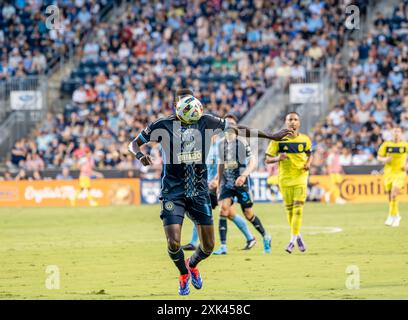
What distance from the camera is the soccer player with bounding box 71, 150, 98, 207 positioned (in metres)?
35.7

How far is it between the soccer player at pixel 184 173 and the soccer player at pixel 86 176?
22360 mm

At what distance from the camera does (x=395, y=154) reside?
82.9ft

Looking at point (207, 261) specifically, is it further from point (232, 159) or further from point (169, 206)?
point (169, 206)

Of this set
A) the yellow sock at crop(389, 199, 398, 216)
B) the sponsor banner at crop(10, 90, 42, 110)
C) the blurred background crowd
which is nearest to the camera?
the yellow sock at crop(389, 199, 398, 216)

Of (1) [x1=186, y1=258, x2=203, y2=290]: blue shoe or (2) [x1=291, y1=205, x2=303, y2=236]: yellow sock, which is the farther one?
(2) [x1=291, y1=205, x2=303, y2=236]: yellow sock

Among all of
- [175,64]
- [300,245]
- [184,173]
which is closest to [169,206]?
[184,173]

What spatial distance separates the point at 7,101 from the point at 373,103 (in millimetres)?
15591

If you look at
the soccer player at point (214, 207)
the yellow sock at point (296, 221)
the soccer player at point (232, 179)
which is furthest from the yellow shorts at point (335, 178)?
the yellow sock at point (296, 221)

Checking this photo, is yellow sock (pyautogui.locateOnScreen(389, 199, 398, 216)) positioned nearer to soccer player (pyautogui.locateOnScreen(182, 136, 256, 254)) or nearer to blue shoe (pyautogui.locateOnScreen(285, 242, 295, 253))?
soccer player (pyautogui.locateOnScreen(182, 136, 256, 254))

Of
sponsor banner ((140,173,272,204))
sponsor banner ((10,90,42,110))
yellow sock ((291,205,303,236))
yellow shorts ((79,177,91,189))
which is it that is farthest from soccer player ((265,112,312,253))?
sponsor banner ((10,90,42,110))

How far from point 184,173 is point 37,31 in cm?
3309

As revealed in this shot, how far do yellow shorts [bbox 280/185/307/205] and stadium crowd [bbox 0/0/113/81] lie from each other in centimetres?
2584
